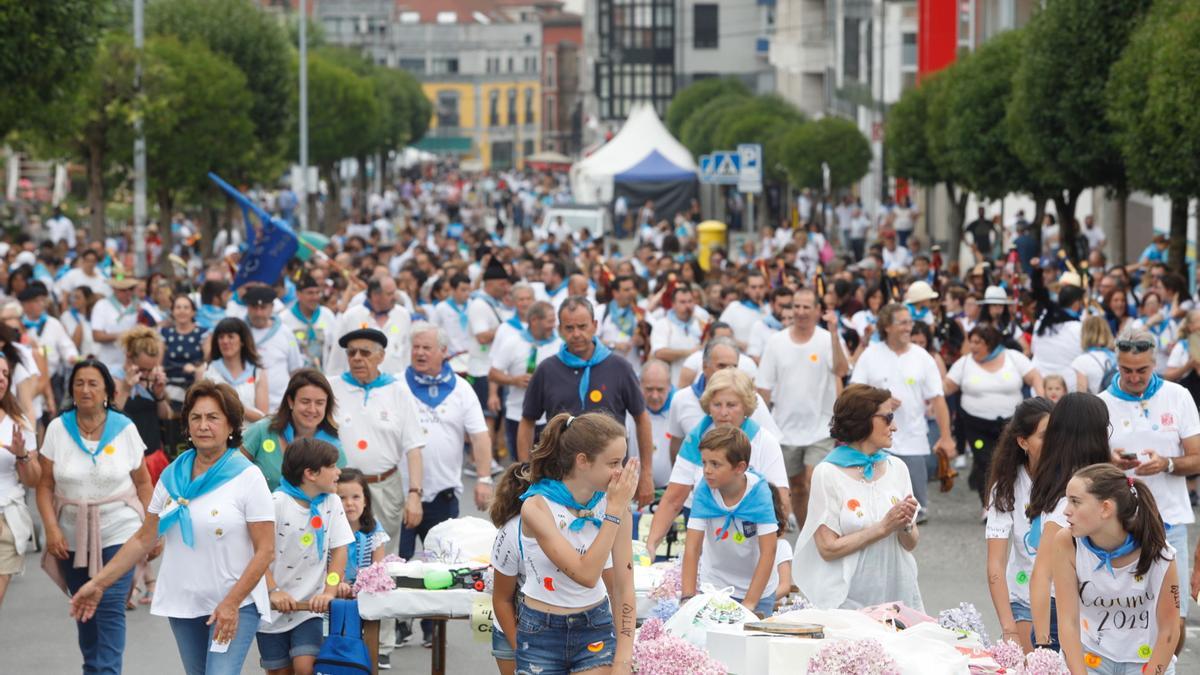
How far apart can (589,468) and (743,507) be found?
200 cm

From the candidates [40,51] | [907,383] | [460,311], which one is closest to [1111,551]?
[907,383]

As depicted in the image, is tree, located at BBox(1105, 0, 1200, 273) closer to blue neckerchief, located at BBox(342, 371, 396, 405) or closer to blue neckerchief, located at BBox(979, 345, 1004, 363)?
blue neckerchief, located at BBox(979, 345, 1004, 363)

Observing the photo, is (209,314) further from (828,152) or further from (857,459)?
(828,152)

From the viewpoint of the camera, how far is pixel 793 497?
12.5 m

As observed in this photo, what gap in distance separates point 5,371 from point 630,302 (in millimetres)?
7581

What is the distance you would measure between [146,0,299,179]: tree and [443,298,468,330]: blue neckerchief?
2362cm

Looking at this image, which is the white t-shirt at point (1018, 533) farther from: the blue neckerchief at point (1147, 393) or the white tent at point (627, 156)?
the white tent at point (627, 156)

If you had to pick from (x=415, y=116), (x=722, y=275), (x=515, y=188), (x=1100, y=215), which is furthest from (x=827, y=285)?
(x=415, y=116)

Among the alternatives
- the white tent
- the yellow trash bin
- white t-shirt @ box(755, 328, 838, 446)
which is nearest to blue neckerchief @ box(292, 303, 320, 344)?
white t-shirt @ box(755, 328, 838, 446)

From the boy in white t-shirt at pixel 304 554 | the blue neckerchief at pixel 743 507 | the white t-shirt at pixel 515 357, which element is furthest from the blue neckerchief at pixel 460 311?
the boy in white t-shirt at pixel 304 554

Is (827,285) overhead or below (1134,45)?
below

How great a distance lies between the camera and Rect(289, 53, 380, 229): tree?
2188 inches

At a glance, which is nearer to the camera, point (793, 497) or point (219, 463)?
point (219, 463)

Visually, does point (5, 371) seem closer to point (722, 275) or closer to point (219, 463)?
point (219, 463)
